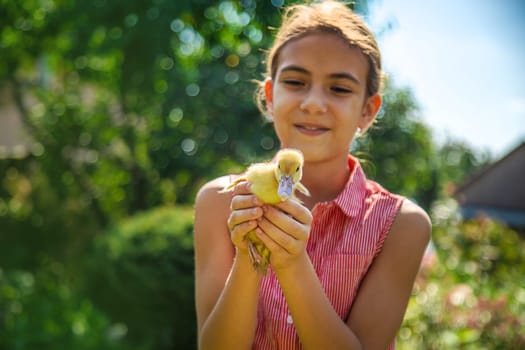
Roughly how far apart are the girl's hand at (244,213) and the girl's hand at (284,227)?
0.10 feet

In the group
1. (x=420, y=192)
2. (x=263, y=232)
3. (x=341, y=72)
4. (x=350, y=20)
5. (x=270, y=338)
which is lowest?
(x=420, y=192)

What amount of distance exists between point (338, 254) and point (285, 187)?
655 millimetres

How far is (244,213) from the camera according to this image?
1.75m

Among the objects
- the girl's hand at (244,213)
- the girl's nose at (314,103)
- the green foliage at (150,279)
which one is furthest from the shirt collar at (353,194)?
the green foliage at (150,279)

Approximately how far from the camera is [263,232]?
1.78m

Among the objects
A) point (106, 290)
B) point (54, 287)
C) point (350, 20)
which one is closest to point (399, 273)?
point (350, 20)

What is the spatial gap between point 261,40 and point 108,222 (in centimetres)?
724

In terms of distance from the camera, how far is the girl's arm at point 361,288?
69.7 inches

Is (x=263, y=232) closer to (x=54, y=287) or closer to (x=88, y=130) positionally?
(x=54, y=287)

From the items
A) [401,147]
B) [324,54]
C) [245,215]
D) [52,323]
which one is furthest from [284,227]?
[401,147]

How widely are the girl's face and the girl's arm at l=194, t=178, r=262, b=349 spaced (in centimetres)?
39

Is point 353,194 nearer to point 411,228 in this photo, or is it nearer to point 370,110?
point 411,228

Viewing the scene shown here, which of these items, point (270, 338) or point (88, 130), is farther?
point (88, 130)

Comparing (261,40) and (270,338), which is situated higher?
(261,40)
